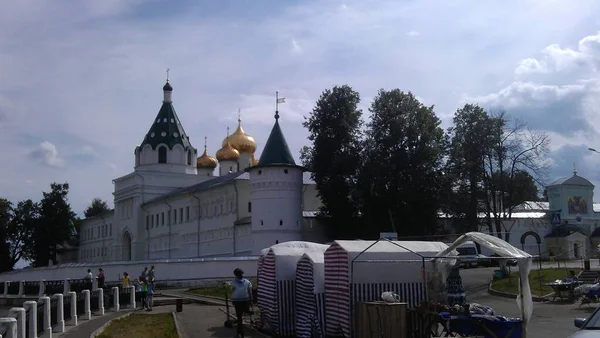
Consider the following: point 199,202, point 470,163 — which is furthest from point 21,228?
point 470,163

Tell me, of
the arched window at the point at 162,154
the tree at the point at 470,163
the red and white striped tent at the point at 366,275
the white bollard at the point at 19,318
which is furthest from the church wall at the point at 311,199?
the white bollard at the point at 19,318

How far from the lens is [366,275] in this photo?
1338cm

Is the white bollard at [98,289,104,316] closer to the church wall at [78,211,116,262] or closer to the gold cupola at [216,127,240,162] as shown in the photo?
the gold cupola at [216,127,240,162]

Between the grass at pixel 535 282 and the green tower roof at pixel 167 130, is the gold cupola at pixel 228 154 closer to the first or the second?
the green tower roof at pixel 167 130

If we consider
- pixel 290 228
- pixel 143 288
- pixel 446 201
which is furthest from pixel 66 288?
pixel 446 201

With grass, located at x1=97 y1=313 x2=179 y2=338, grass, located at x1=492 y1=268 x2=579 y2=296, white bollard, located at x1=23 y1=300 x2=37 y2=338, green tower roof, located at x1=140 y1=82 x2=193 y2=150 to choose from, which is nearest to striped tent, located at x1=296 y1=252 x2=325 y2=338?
grass, located at x1=97 y1=313 x2=179 y2=338

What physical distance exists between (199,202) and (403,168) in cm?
2165

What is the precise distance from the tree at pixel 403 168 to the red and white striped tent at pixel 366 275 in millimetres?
28415

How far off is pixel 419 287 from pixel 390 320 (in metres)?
2.34

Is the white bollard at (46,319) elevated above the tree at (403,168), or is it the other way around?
the tree at (403,168)

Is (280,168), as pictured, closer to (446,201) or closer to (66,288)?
(446,201)

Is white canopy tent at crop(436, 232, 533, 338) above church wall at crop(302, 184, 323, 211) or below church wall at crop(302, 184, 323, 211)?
below

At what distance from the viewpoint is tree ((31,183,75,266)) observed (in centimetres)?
7331

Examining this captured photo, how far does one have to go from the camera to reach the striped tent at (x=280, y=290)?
15828 millimetres
